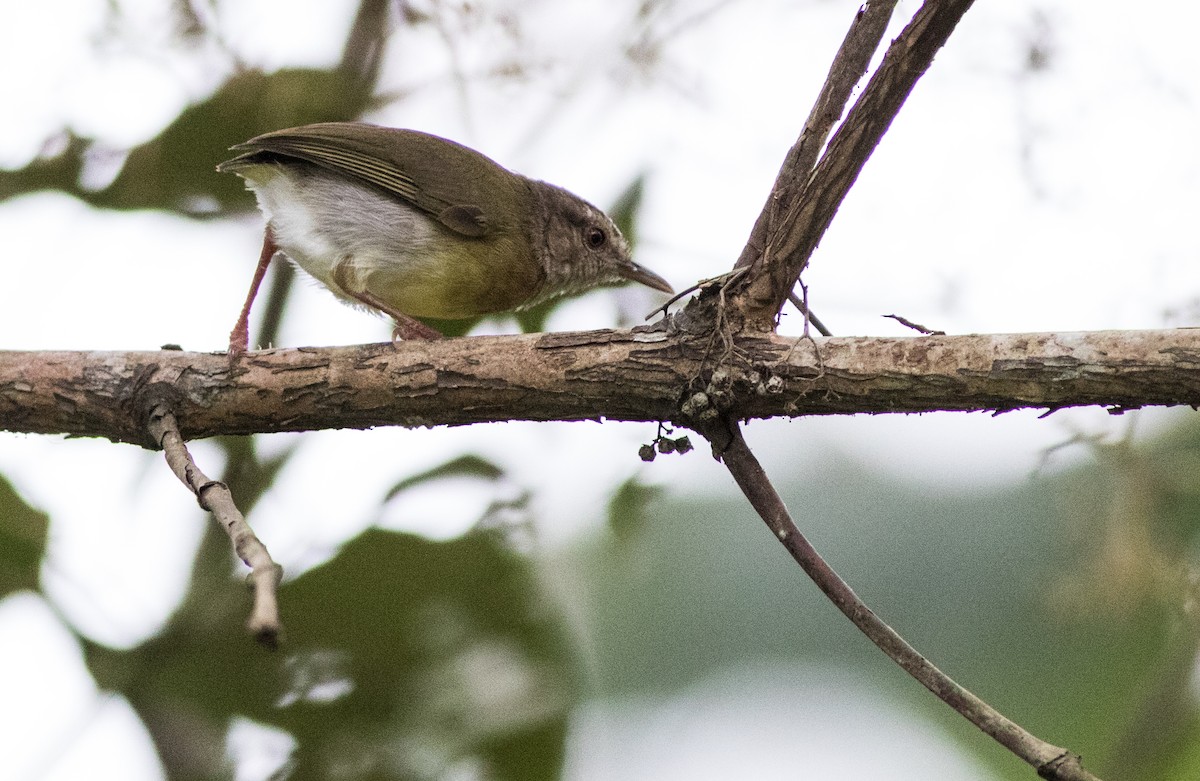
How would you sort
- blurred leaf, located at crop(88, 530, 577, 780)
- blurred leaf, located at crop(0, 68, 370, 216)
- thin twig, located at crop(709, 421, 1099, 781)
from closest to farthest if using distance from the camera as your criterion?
thin twig, located at crop(709, 421, 1099, 781)
blurred leaf, located at crop(88, 530, 577, 780)
blurred leaf, located at crop(0, 68, 370, 216)

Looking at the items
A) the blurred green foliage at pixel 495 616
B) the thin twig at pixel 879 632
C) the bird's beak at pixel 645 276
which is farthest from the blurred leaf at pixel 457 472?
the thin twig at pixel 879 632

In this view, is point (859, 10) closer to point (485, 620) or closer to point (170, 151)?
point (485, 620)

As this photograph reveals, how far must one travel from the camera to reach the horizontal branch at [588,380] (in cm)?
260

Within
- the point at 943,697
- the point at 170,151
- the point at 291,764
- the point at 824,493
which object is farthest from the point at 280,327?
the point at 943,697

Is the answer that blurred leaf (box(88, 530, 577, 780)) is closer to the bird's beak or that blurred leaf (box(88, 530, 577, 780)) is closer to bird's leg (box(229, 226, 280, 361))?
bird's leg (box(229, 226, 280, 361))

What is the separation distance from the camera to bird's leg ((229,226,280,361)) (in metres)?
3.90

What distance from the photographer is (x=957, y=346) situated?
270 cm

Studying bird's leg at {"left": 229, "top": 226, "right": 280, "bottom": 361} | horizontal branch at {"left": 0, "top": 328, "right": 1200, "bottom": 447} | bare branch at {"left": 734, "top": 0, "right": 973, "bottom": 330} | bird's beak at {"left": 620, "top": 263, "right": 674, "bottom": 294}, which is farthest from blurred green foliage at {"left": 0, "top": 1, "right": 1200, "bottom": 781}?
bare branch at {"left": 734, "top": 0, "right": 973, "bottom": 330}

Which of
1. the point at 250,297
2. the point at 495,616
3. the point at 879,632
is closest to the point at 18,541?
the point at 250,297

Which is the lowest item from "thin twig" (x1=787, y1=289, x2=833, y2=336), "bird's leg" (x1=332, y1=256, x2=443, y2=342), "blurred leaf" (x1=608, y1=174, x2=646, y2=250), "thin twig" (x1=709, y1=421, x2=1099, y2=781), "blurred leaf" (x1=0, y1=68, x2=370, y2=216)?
"thin twig" (x1=709, y1=421, x2=1099, y2=781)

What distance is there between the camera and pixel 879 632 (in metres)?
2.42

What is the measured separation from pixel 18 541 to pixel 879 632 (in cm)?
296

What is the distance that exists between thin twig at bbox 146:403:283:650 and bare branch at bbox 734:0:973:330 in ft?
4.27

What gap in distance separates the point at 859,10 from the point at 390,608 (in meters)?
2.33
